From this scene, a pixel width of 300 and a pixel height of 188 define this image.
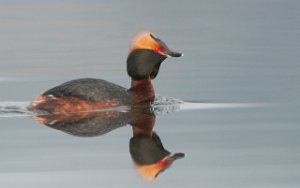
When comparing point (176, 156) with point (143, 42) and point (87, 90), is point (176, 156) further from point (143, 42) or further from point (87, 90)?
point (143, 42)

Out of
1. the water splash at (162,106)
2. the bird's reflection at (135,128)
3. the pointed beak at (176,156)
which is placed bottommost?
the pointed beak at (176,156)

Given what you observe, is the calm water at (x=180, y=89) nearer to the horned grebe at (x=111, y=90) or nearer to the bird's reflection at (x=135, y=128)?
the bird's reflection at (x=135, y=128)

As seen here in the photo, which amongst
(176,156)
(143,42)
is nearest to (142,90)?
(143,42)

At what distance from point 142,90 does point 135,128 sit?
2338 millimetres

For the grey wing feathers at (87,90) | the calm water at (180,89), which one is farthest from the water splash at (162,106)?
the grey wing feathers at (87,90)

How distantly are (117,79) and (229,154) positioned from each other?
6.95 m

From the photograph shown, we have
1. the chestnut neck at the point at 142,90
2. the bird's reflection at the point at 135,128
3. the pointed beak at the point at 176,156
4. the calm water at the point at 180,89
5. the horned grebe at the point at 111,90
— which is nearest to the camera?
the calm water at the point at 180,89

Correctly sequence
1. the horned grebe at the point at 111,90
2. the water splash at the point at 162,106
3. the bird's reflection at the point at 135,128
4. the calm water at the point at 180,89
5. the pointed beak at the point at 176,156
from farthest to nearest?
the water splash at the point at 162,106
the horned grebe at the point at 111,90
the pointed beak at the point at 176,156
the bird's reflection at the point at 135,128
the calm water at the point at 180,89

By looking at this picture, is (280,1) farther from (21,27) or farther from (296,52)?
(296,52)

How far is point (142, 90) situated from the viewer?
51.0ft

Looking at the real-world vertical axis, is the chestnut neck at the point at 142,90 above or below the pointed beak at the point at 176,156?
above

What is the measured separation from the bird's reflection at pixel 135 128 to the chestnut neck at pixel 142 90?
0.44 feet

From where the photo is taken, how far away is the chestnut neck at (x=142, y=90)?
15.4 m

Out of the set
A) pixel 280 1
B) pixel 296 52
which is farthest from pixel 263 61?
pixel 280 1
